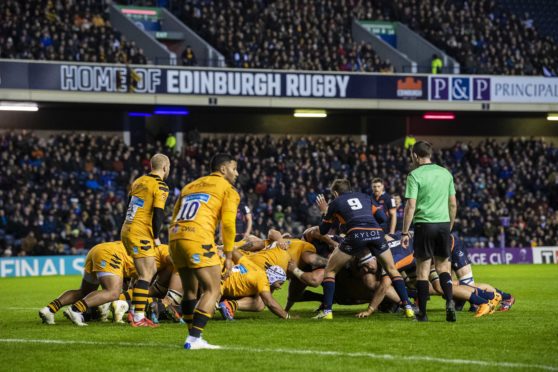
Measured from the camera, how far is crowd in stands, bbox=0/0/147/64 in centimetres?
3722

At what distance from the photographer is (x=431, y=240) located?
1264 cm

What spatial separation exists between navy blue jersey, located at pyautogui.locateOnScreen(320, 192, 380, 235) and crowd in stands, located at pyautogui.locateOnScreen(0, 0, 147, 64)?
84.9ft

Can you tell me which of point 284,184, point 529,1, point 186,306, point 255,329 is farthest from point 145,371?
point 529,1

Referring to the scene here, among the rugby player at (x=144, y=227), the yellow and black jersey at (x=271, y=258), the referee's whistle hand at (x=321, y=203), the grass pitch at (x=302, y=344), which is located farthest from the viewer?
the yellow and black jersey at (x=271, y=258)

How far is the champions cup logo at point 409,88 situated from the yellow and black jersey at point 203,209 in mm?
32773

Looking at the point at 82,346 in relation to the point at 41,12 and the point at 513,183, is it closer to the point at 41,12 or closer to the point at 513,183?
the point at 41,12

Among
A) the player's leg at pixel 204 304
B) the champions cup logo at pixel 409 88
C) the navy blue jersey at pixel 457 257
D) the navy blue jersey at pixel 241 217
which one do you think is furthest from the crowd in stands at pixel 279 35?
the player's leg at pixel 204 304

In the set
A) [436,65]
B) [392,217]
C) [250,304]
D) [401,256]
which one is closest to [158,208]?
[250,304]

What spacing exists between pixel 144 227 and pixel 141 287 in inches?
30.5

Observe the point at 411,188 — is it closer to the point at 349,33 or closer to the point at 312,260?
the point at 312,260

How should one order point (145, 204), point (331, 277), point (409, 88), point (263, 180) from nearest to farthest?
point (145, 204) → point (331, 277) → point (263, 180) → point (409, 88)

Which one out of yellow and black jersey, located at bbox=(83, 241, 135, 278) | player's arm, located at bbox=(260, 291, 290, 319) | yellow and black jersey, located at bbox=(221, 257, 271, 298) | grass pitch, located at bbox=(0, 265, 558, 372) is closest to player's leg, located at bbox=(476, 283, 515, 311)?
grass pitch, located at bbox=(0, 265, 558, 372)

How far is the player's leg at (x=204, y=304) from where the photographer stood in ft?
31.7

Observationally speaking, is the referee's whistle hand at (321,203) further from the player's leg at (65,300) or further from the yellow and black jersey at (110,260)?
the player's leg at (65,300)
